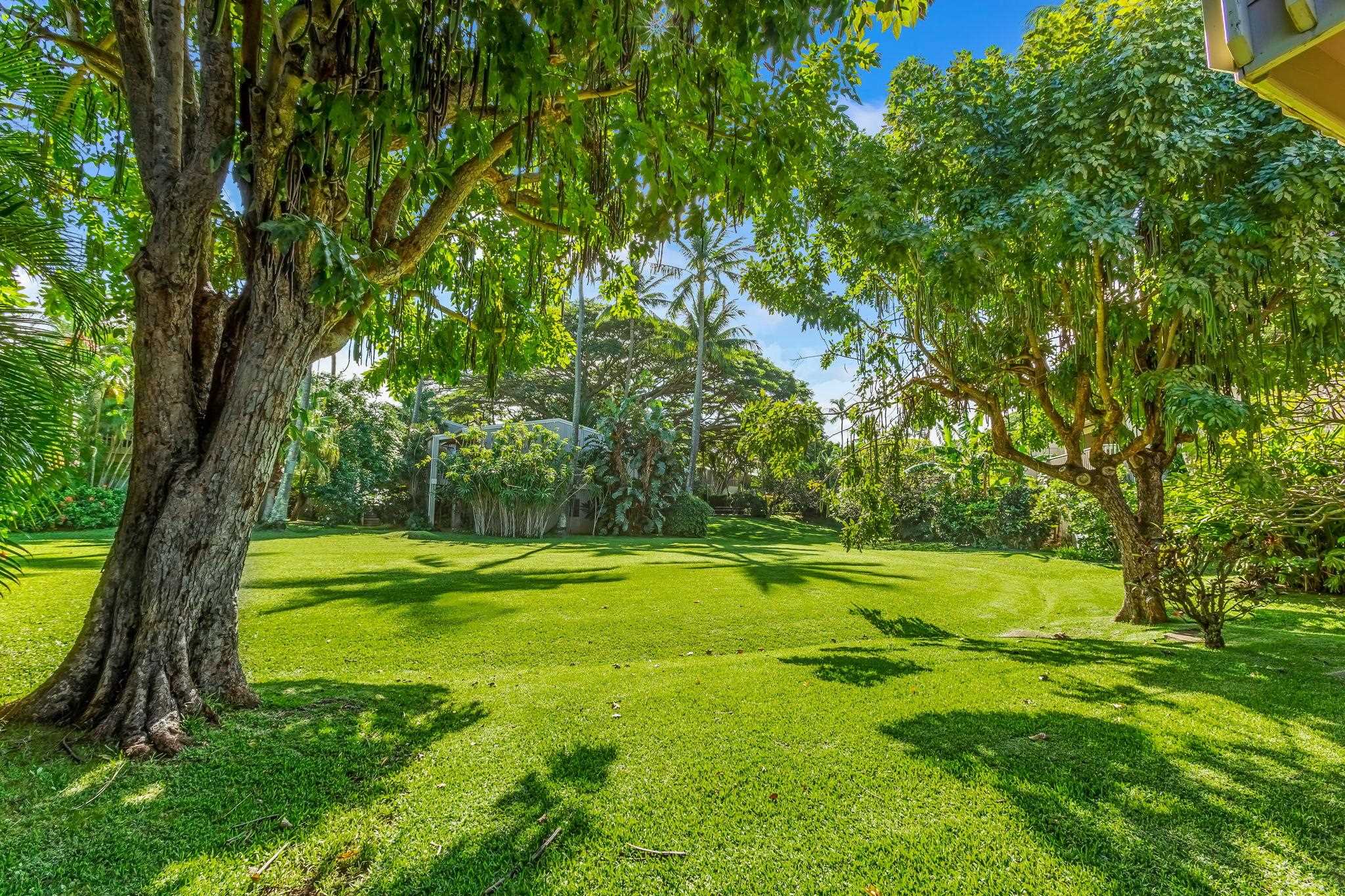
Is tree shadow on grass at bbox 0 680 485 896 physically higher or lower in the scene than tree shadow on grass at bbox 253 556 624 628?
higher

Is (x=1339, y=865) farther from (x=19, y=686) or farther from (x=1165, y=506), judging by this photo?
(x=1165, y=506)

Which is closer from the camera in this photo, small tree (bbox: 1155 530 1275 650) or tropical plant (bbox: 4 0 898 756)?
tropical plant (bbox: 4 0 898 756)

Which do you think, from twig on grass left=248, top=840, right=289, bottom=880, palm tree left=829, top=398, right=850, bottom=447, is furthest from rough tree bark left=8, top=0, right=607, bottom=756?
palm tree left=829, top=398, right=850, bottom=447

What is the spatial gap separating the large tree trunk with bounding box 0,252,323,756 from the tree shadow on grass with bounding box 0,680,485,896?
0.18 meters

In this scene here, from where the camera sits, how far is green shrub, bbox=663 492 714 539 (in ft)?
72.3

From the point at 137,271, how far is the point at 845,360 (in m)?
8.21

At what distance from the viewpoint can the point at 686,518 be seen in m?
22.1

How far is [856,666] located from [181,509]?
15.9 ft

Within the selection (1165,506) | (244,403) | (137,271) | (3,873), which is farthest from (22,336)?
(1165,506)

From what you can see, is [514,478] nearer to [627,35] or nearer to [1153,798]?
[627,35]

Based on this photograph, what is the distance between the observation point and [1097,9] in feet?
19.4

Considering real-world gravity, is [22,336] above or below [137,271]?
below

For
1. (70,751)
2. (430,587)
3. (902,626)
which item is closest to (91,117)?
(70,751)

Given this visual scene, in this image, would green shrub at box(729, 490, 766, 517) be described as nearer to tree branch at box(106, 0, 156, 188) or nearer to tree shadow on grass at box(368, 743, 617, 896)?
tree shadow on grass at box(368, 743, 617, 896)
